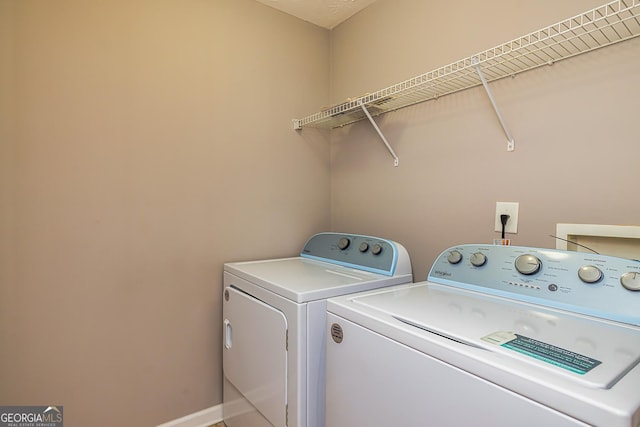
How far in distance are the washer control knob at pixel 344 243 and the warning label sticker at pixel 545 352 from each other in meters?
1.00

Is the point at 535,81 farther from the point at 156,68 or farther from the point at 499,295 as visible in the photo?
the point at 156,68

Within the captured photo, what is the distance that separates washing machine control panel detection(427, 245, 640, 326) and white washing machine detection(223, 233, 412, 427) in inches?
13.1

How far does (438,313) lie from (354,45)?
173cm

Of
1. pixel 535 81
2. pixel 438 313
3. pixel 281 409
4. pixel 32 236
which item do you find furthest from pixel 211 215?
pixel 535 81

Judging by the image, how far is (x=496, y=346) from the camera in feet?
2.41

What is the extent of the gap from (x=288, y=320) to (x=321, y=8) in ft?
5.87

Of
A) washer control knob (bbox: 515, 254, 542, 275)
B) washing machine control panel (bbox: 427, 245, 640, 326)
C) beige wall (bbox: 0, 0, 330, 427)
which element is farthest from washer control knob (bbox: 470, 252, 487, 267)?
beige wall (bbox: 0, 0, 330, 427)

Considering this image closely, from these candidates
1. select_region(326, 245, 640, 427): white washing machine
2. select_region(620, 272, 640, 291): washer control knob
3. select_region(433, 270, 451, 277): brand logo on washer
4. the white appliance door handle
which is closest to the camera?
select_region(326, 245, 640, 427): white washing machine

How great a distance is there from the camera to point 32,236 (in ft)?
4.58

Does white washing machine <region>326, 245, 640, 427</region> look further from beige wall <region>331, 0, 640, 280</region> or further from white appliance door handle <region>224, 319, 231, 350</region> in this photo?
white appliance door handle <region>224, 319, 231, 350</region>

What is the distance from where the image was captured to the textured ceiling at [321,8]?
1.96 meters

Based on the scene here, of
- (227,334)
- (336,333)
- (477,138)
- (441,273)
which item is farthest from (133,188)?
(477,138)

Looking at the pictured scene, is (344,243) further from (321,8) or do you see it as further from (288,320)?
(321,8)

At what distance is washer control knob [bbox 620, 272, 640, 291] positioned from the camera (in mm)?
883
